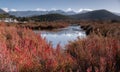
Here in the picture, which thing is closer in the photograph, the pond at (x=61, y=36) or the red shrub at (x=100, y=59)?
the red shrub at (x=100, y=59)

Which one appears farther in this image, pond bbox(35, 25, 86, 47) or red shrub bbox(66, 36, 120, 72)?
pond bbox(35, 25, 86, 47)

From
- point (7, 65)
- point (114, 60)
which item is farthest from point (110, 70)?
point (7, 65)

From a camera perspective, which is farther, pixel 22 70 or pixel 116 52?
pixel 116 52

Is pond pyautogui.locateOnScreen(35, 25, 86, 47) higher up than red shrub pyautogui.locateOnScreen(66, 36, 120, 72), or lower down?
lower down

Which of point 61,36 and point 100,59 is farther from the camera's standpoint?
point 61,36

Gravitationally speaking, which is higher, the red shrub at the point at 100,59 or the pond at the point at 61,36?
the red shrub at the point at 100,59

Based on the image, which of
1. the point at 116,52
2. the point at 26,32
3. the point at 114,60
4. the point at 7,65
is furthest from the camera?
the point at 26,32

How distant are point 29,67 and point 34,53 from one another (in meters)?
1.03

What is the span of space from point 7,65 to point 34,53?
1.45 meters

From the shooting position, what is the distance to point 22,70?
655 centimetres

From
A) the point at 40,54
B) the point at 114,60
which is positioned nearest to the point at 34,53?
the point at 40,54

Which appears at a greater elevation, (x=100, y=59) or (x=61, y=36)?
(x=100, y=59)

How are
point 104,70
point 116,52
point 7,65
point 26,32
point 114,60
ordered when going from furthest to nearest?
point 26,32 < point 116,52 < point 114,60 < point 104,70 < point 7,65

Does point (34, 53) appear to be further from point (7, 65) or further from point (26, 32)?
point (26, 32)
